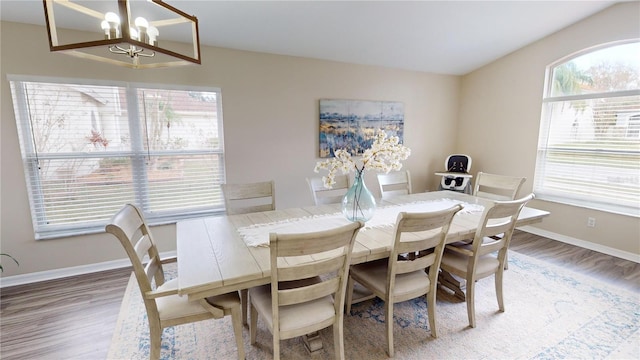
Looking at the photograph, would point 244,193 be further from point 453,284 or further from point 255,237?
point 453,284

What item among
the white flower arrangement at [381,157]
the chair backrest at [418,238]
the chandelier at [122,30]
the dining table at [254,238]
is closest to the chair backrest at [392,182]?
the dining table at [254,238]

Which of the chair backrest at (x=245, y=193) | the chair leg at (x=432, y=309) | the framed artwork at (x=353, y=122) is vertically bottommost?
the chair leg at (x=432, y=309)

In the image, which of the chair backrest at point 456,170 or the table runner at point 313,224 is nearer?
the table runner at point 313,224

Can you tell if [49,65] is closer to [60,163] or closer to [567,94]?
[60,163]

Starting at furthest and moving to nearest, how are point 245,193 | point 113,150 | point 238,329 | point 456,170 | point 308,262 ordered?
point 456,170 → point 113,150 → point 245,193 → point 238,329 → point 308,262

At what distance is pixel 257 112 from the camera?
3.45 meters

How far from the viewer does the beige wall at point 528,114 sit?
3.24 meters

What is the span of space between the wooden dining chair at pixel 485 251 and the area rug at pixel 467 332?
171mm

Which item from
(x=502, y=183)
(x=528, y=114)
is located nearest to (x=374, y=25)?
(x=502, y=183)

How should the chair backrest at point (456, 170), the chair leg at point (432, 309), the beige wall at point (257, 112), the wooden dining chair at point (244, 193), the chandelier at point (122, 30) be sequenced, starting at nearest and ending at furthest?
the chandelier at point (122, 30)
the chair leg at point (432, 309)
the wooden dining chair at point (244, 193)
the beige wall at point (257, 112)
the chair backrest at point (456, 170)

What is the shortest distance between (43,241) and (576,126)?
6058mm

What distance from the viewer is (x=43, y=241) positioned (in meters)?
2.77

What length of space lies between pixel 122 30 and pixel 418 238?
1.80 meters

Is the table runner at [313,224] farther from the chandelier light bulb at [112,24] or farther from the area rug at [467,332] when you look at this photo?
the chandelier light bulb at [112,24]
